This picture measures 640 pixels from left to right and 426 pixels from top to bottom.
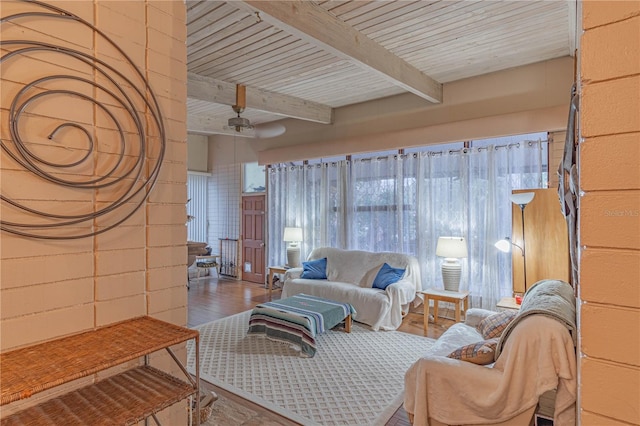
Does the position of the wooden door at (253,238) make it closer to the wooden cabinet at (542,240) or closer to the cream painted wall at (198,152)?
the cream painted wall at (198,152)

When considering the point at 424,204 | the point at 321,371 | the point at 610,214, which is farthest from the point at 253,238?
the point at 610,214

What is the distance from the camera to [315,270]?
530cm

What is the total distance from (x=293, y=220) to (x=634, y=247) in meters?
5.81

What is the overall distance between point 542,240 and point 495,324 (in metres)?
1.16

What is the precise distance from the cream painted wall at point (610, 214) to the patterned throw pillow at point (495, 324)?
7.20 feet

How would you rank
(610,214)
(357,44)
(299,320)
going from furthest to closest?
(299,320), (357,44), (610,214)

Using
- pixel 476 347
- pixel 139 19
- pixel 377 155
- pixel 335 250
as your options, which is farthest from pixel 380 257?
pixel 139 19

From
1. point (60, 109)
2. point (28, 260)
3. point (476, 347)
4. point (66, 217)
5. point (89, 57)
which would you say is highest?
point (89, 57)

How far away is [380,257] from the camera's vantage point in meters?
5.01

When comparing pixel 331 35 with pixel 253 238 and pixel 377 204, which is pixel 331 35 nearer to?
pixel 377 204

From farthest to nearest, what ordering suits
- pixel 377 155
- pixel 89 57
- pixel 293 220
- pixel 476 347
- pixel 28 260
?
pixel 293 220
pixel 377 155
pixel 476 347
pixel 89 57
pixel 28 260

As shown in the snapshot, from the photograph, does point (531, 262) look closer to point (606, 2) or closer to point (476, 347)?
point (476, 347)

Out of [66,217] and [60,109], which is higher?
[60,109]

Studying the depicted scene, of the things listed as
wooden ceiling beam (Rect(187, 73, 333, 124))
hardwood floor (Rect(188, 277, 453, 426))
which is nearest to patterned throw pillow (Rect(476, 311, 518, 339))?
hardwood floor (Rect(188, 277, 453, 426))
